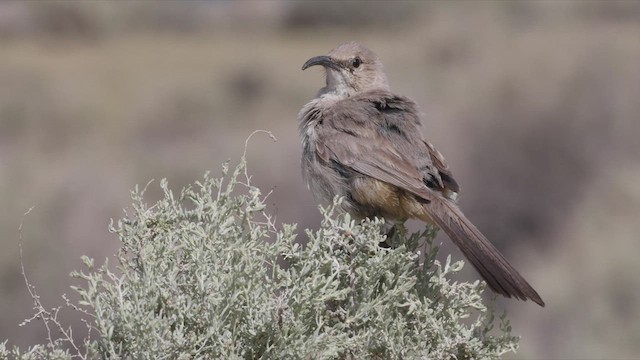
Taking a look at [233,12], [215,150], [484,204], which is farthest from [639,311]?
[233,12]

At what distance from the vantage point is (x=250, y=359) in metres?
3.22

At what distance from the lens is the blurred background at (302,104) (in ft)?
40.6

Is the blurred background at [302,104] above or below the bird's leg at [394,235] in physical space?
above

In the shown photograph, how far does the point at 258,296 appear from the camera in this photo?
10.5 feet

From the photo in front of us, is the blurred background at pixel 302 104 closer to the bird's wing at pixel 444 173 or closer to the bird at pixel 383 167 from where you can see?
the bird at pixel 383 167

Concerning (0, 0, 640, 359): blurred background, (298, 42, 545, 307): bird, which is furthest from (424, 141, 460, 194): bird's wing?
(0, 0, 640, 359): blurred background

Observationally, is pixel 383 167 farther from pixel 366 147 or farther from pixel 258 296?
pixel 258 296

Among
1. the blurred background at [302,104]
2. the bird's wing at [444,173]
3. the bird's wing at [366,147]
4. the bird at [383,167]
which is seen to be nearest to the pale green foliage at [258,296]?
the bird at [383,167]

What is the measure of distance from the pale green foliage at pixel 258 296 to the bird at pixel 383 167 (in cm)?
63

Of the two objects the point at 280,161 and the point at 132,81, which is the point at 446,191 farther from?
the point at 132,81

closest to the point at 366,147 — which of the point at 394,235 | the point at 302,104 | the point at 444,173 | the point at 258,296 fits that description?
the point at 444,173

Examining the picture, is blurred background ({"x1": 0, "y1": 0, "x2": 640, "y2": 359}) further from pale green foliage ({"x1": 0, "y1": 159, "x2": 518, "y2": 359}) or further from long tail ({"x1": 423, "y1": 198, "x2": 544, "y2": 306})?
pale green foliage ({"x1": 0, "y1": 159, "x2": 518, "y2": 359})

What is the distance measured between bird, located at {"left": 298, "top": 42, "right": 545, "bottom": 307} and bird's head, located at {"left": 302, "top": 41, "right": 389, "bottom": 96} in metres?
0.19

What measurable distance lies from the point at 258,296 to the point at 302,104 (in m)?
15.1
